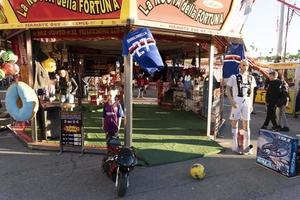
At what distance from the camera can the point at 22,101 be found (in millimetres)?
7227

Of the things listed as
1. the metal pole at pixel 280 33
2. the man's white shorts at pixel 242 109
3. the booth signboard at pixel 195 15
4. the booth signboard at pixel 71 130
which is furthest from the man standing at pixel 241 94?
the metal pole at pixel 280 33

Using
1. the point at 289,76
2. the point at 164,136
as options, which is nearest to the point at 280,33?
the point at 289,76

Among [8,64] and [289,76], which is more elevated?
[8,64]

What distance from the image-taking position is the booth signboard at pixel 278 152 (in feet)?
18.8

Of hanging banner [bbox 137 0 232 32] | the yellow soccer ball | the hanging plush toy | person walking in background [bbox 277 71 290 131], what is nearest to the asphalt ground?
the yellow soccer ball

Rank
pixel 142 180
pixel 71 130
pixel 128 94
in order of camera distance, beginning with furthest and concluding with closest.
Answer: pixel 71 130 < pixel 128 94 < pixel 142 180

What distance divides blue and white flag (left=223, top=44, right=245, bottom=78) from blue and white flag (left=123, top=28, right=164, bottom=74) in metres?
4.08

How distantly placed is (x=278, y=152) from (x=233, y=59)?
4.49 metres

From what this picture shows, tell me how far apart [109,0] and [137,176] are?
12.0 ft

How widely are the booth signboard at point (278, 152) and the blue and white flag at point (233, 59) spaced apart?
3.51m

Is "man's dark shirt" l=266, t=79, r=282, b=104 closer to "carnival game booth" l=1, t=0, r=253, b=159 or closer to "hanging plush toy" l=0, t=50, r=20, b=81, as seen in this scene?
"carnival game booth" l=1, t=0, r=253, b=159

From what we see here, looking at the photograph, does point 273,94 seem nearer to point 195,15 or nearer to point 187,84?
point 195,15

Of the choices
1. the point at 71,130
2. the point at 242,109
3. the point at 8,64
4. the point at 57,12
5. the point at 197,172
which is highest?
the point at 57,12

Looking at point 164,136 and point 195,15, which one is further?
point 164,136
